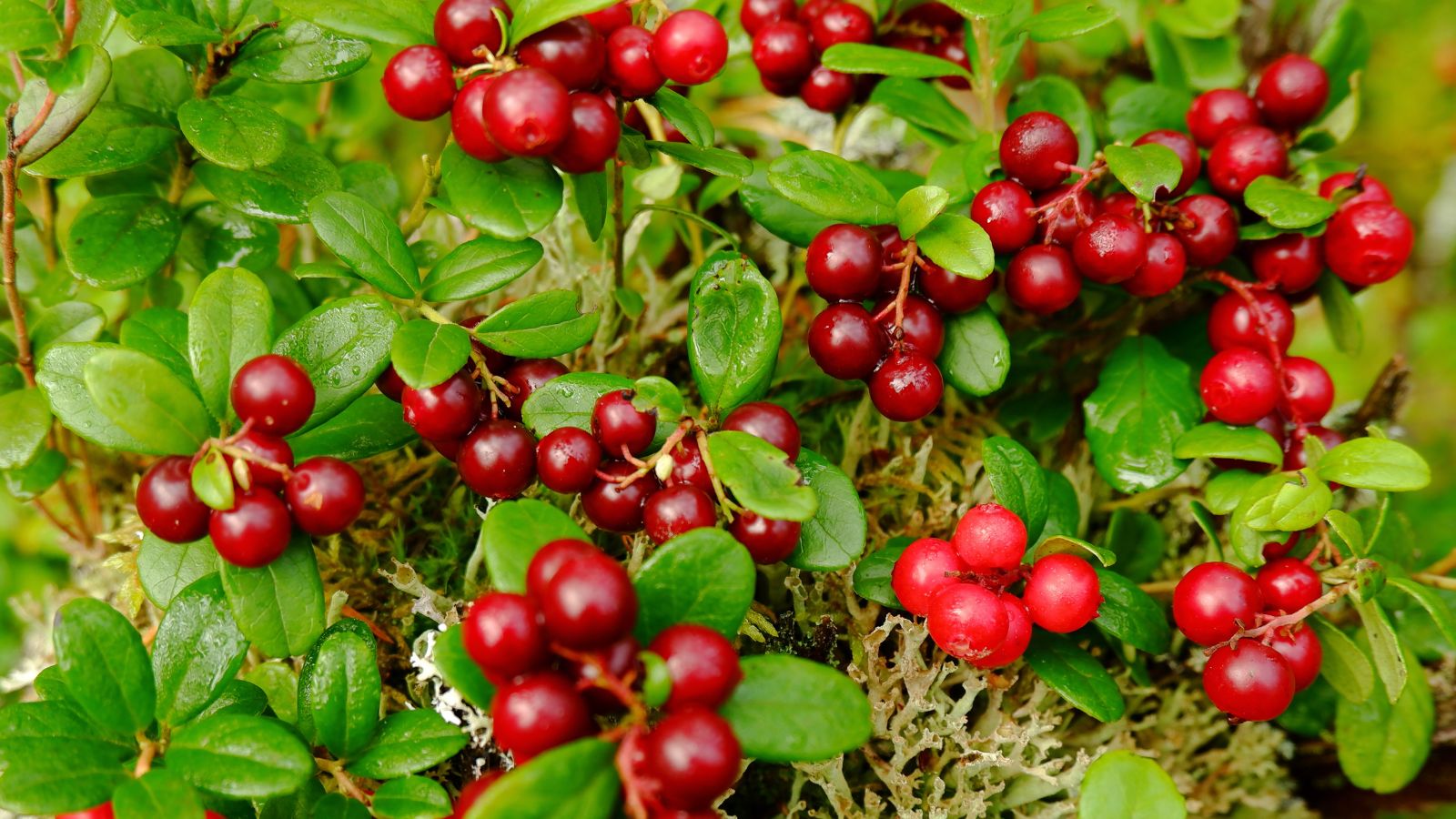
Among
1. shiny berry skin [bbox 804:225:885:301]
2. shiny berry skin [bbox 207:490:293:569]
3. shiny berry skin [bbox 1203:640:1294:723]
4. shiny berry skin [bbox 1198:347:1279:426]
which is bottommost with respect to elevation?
shiny berry skin [bbox 1203:640:1294:723]

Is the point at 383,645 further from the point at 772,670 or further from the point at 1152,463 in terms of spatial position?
the point at 1152,463

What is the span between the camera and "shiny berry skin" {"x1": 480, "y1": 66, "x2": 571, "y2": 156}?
1.03 m

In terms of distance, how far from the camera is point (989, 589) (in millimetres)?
1225

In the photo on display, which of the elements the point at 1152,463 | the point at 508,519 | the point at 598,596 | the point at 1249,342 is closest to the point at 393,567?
the point at 508,519

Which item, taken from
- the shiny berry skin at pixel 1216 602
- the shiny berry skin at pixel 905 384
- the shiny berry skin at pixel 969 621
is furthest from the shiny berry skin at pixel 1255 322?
the shiny berry skin at pixel 969 621

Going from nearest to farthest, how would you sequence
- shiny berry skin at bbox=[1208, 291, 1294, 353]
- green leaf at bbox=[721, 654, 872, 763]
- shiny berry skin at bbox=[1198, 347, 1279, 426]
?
green leaf at bbox=[721, 654, 872, 763], shiny berry skin at bbox=[1198, 347, 1279, 426], shiny berry skin at bbox=[1208, 291, 1294, 353]

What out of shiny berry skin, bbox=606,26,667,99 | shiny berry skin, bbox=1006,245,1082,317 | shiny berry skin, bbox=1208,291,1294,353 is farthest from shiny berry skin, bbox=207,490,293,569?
shiny berry skin, bbox=1208,291,1294,353

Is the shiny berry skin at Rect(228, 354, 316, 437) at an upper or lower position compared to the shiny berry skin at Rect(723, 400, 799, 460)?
Answer: upper

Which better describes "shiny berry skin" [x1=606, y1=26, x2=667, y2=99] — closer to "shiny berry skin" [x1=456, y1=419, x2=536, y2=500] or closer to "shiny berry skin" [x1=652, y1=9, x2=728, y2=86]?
"shiny berry skin" [x1=652, y1=9, x2=728, y2=86]

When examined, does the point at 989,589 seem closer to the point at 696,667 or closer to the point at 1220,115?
the point at 696,667

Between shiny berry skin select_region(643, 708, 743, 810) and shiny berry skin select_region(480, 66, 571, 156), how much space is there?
1.96 feet

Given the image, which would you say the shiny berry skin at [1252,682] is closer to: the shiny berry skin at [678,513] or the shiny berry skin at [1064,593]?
the shiny berry skin at [1064,593]

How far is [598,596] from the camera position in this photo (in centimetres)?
85

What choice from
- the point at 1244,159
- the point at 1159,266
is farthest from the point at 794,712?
the point at 1244,159
